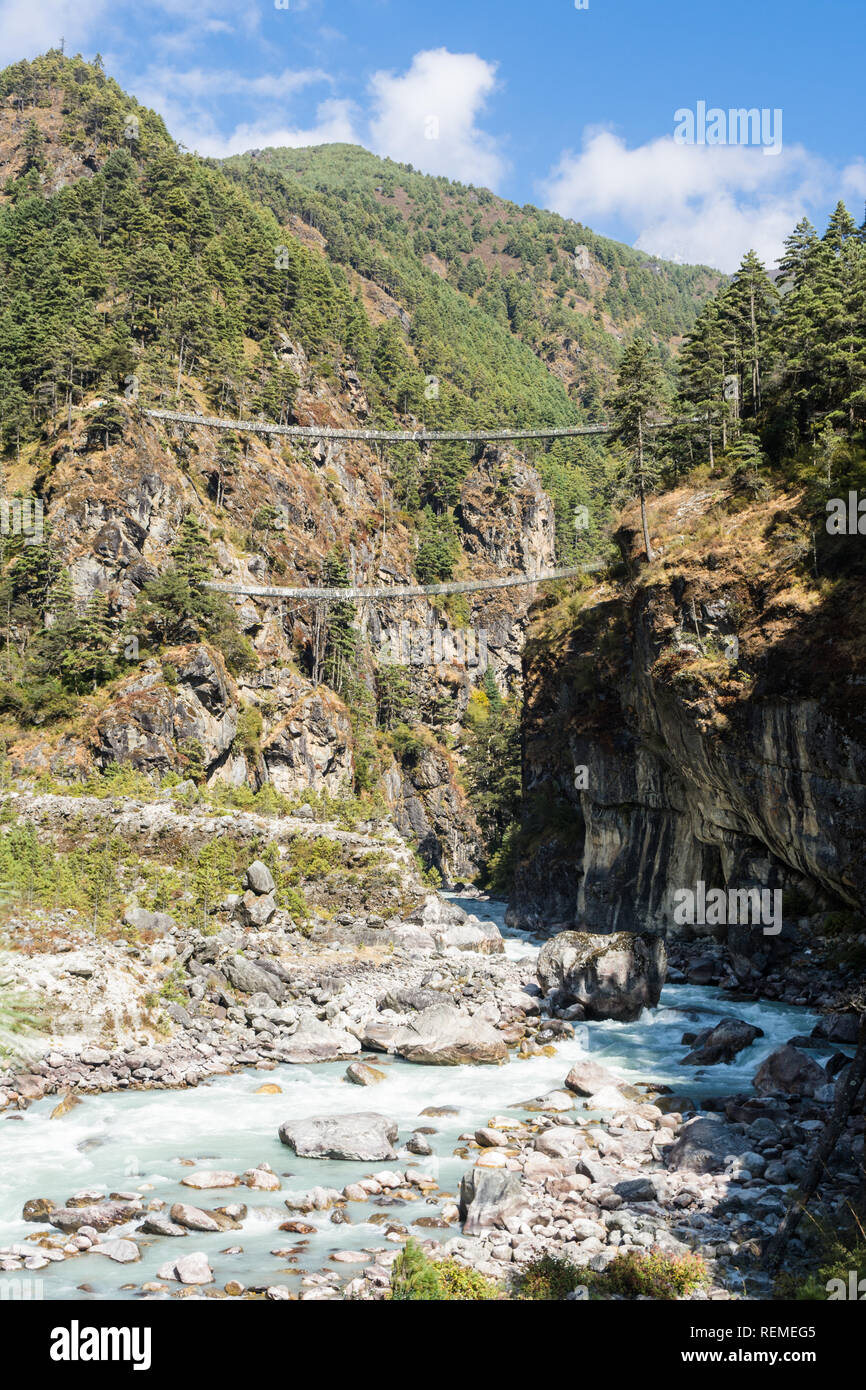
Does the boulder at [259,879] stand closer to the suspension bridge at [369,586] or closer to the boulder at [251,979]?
the boulder at [251,979]

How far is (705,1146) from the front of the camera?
51.5 ft

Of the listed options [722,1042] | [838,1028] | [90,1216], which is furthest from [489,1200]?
[838,1028]

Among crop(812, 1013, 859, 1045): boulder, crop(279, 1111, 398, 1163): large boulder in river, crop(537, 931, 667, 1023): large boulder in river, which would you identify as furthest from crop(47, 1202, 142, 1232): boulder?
crop(812, 1013, 859, 1045): boulder

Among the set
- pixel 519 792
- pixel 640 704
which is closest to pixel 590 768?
pixel 640 704

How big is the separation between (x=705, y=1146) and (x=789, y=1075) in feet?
14.1

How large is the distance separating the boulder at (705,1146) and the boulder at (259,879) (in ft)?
65.5

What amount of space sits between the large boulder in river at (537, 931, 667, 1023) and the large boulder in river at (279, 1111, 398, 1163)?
10920mm

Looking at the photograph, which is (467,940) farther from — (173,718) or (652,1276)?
(652,1276)

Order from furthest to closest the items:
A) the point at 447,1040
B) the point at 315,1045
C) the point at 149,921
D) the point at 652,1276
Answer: the point at 149,921 < the point at 315,1045 < the point at 447,1040 < the point at 652,1276

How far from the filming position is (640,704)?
123 feet

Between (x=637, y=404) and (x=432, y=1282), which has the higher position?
(x=637, y=404)

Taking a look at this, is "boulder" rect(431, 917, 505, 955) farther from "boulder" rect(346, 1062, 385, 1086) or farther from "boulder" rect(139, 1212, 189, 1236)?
"boulder" rect(139, 1212, 189, 1236)

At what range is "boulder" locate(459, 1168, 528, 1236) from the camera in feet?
43.7
